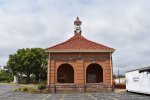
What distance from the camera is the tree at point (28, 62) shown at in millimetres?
100750

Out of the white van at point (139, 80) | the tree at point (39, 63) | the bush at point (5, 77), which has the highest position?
the tree at point (39, 63)

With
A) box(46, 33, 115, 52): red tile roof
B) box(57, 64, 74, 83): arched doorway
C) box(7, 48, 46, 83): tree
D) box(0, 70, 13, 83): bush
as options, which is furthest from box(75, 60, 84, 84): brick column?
box(0, 70, 13, 83): bush

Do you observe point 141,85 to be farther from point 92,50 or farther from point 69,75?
point 69,75

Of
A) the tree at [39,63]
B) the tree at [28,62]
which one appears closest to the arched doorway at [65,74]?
the tree at [28,62]

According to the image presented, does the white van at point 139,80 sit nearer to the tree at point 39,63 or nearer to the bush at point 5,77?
the tree at point 39,63

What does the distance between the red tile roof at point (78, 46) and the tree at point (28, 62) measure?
4796cm

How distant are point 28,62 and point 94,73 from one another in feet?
158

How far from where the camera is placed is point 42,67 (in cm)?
10231

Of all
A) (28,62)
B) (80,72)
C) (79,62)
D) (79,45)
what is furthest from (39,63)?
(80,72)

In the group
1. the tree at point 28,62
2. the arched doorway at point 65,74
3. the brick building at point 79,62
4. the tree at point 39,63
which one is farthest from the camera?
the tree at point 39,63

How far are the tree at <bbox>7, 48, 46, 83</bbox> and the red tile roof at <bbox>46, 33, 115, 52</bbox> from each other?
48.0m

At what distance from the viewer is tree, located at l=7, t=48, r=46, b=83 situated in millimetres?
100750

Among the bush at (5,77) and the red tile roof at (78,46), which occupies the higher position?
the red tile roof at (78,46)

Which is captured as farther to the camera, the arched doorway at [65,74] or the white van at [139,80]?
the arched doorway at [65,74]
